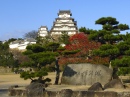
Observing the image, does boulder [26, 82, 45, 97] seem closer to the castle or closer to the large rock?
the large rock

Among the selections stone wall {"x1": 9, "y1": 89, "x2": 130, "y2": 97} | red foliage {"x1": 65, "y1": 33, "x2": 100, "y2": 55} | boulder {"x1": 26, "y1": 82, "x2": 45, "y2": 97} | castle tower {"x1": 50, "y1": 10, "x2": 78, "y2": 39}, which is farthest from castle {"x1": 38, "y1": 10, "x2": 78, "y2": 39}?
stone wall {"x1": 9, "y1": 89, "x2": 130, "y2": 97}

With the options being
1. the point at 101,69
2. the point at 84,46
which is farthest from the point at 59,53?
the point at 84,46

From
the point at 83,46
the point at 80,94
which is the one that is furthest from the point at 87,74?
the point at 83,46

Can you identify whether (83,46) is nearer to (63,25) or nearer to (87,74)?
(87,74)

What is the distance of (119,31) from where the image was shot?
18.0 m

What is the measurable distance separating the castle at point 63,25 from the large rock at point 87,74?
56.4 m

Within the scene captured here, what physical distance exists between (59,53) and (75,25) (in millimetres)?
62367

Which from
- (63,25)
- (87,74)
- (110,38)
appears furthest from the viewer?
(63,25)

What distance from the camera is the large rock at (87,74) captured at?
1577 cm

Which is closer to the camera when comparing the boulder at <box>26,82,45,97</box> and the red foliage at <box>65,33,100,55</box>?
the boulder at <box>26,82,45,97</box>

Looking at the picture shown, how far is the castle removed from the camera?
2960 inches

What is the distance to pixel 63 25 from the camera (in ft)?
252

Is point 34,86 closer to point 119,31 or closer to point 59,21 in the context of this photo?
point 119,31

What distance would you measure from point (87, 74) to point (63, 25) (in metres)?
61.6
